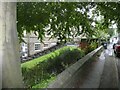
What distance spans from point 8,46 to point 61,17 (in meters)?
5.49

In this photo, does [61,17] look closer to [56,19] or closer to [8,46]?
[56,19]

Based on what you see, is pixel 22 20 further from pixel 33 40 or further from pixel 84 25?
pixel 33 40

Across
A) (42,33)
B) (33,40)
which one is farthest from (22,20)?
(33,40)

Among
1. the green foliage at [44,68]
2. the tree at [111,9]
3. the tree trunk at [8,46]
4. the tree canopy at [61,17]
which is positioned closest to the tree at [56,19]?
the tree canopy at [61,17]

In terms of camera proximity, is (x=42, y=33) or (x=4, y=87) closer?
(x=4, y=87)

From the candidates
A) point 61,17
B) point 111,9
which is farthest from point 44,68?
point 111,9

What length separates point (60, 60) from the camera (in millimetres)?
14680

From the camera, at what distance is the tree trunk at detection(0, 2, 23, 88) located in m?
6.21

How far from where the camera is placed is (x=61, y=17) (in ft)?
37.8

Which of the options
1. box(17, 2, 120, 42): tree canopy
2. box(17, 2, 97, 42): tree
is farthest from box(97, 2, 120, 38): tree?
box(17, 2, 97, 42): tree

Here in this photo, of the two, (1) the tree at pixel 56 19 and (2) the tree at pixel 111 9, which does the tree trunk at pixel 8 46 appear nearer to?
(1) the tree at pixel 56 19

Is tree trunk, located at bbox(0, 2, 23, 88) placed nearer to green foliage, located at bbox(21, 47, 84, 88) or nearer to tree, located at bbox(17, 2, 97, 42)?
green foliage, located at bbox(21, 47, 84, 88)

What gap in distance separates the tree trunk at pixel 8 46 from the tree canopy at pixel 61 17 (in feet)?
11.5

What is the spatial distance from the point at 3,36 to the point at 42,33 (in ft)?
21.9
